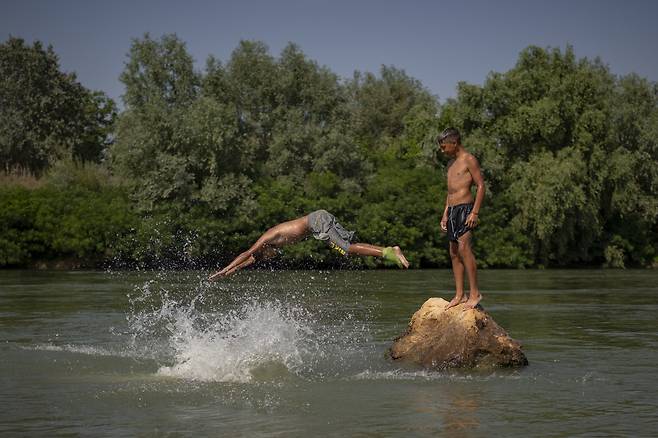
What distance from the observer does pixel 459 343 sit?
14.4 metres

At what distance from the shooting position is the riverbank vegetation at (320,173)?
5425 cm

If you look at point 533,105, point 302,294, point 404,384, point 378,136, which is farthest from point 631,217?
point 404,384

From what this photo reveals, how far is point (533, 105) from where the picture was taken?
191ft

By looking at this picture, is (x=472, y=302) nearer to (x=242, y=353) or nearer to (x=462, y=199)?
(x=462, y=199)

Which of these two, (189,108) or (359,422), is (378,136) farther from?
(359,422)

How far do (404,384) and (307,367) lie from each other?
7.18ft

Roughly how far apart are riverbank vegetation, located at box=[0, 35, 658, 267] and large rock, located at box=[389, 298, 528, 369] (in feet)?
123

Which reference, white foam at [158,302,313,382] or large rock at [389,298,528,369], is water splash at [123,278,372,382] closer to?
white foam at [158,302,313,382]

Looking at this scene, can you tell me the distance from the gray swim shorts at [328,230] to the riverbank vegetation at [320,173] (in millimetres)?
36586

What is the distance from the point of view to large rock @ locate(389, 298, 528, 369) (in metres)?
14.4

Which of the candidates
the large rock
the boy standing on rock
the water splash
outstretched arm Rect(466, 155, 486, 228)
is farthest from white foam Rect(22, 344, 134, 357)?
outstretched arm Rect(466, 155, 486, 228)

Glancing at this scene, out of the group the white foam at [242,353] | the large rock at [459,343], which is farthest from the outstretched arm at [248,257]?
the large rock at [459,343]

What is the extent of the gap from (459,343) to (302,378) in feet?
8.10

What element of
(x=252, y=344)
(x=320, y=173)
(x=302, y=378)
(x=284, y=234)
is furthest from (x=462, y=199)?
(x=320, y=173)
